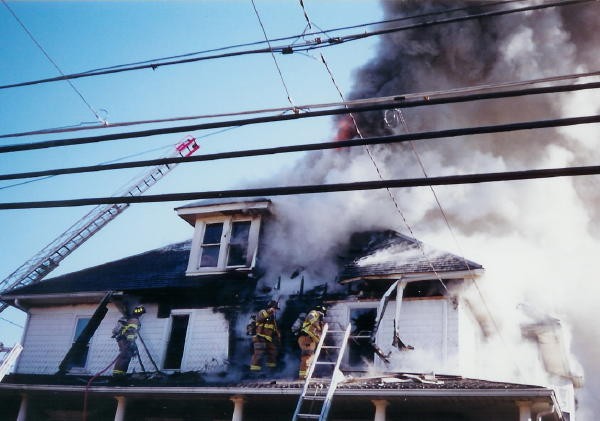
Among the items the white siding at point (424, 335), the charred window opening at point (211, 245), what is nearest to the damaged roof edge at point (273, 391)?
the white siding at point (424, 335)

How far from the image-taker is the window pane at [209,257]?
50.4 feet

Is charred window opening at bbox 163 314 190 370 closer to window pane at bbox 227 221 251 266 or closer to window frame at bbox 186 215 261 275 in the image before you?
window frame at bbox 186 215 261 275

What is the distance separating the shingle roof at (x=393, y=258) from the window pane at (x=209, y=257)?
335cm

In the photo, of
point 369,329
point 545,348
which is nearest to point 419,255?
point 369,329

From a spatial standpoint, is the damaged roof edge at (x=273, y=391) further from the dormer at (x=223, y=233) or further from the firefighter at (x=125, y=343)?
the dormer at (x=223, y=233)

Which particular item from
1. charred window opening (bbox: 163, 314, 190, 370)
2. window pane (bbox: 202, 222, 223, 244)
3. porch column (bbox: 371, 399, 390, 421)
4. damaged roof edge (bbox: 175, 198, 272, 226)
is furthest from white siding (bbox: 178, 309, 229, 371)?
porch column (bbox: 371, 399, 390, 421)

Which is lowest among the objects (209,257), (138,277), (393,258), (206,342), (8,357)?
(8,357)

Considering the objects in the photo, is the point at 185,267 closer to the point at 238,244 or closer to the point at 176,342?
the point at 238,244

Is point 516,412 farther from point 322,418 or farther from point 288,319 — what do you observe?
point 288,319

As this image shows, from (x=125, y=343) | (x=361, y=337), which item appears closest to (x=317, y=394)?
(x=361, y=337)

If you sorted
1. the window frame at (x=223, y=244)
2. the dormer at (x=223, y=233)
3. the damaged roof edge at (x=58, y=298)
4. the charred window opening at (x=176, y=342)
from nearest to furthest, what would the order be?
1. the charred window opening at (x=176, y=342)
2. the window frame at (x=223, y=244)
3. the dormer at (x=223, y=233)
4. the damaged roof edge at (x=58, y=298)

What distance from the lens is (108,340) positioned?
49.5 ft

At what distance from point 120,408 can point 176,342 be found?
7.78 feet

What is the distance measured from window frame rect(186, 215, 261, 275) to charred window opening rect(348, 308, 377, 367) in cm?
291
